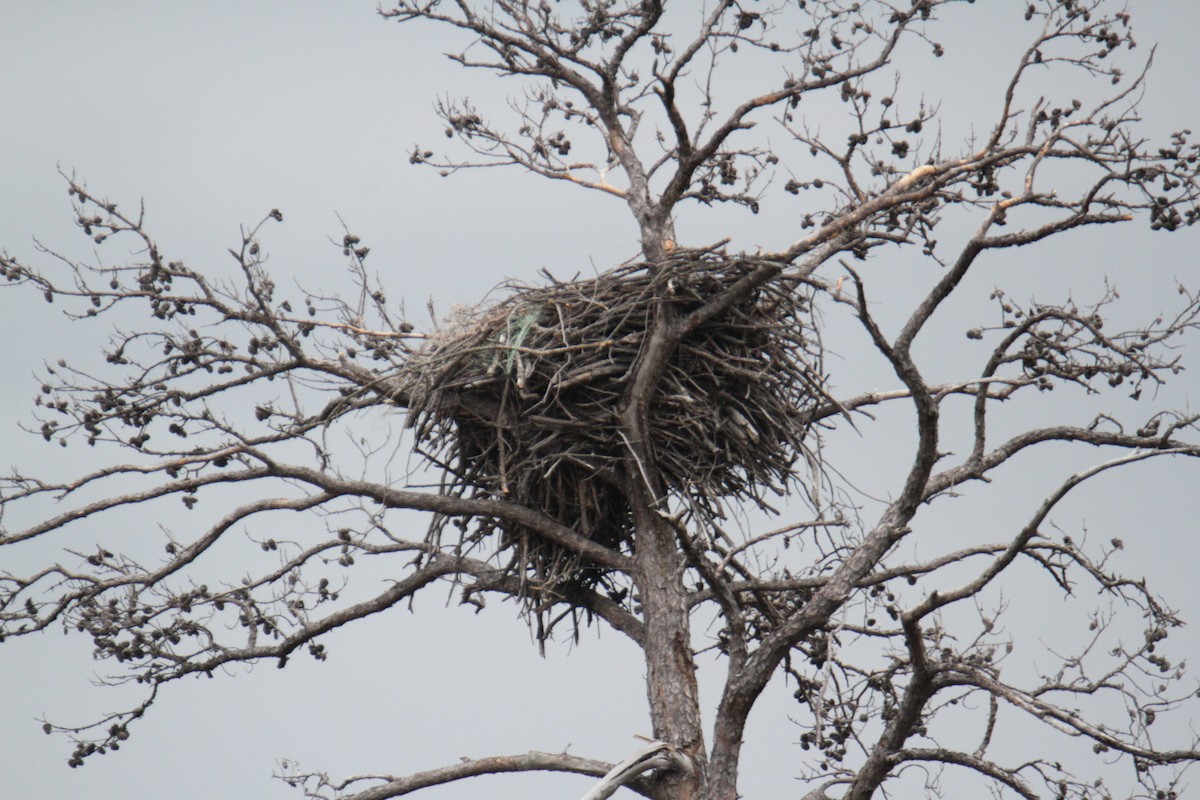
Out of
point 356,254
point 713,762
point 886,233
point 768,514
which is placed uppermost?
point 356,254

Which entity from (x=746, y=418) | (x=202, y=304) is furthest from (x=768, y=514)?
(x=202, y=304)

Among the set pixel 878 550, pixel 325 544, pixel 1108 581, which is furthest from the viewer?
pixel 325 544

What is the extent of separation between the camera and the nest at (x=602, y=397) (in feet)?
A: 29.3

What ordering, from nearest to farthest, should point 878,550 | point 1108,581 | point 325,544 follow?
point 878,550, point 1108,581, point 325,544

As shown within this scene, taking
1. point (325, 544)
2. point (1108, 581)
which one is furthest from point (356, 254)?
point (1108, 581)

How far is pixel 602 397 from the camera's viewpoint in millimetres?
9039

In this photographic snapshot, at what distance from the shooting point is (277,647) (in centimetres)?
959

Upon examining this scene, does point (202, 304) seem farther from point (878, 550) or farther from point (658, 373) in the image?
point (878, 550)

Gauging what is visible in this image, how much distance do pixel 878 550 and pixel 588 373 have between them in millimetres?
1774

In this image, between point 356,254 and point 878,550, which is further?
point 356,254

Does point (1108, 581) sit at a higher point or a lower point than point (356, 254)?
lower

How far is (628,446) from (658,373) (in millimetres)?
423

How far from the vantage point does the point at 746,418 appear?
917cm

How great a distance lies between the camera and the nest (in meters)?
8.92
